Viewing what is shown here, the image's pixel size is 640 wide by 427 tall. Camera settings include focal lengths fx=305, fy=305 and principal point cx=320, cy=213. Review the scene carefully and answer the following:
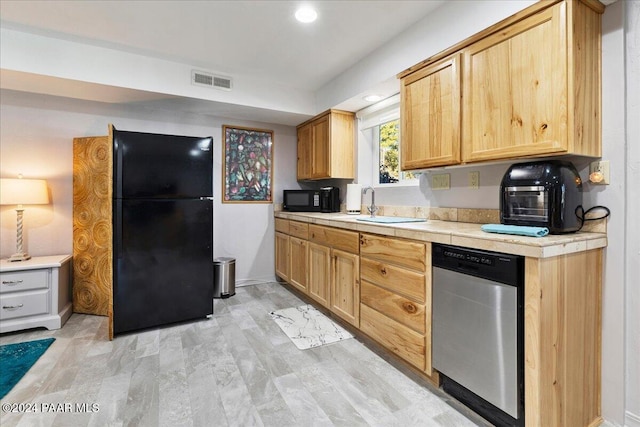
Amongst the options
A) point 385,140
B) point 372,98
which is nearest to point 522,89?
point 372,98

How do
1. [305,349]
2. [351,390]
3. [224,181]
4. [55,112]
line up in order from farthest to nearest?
[224,181]
[55,112]
[305,349]
[351,390]

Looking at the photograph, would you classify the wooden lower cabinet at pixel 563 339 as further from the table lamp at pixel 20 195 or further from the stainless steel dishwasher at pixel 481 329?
the table lamp at pixel 20 195

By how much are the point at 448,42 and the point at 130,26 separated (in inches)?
95.9

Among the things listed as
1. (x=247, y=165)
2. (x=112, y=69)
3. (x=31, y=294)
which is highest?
(x=112, y=69)

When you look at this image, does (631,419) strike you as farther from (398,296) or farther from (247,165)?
(247,165)

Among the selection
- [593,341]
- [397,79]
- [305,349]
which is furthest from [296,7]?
[593,341]

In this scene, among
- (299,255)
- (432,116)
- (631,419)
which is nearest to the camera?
(631,419)

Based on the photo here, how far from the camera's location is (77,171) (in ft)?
10.3

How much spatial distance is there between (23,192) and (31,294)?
915 mm

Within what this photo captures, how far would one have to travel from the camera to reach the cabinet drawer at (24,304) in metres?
2.56

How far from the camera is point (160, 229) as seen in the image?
106 inches

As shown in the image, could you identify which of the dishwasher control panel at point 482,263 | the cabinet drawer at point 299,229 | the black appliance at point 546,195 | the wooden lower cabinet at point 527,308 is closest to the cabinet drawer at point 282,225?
the cabinet drawer at point 299,229

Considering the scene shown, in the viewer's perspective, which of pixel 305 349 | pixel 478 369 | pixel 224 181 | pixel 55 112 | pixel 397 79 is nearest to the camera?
pixel 478 369

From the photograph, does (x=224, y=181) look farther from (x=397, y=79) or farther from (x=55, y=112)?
(x=397, y=79)
